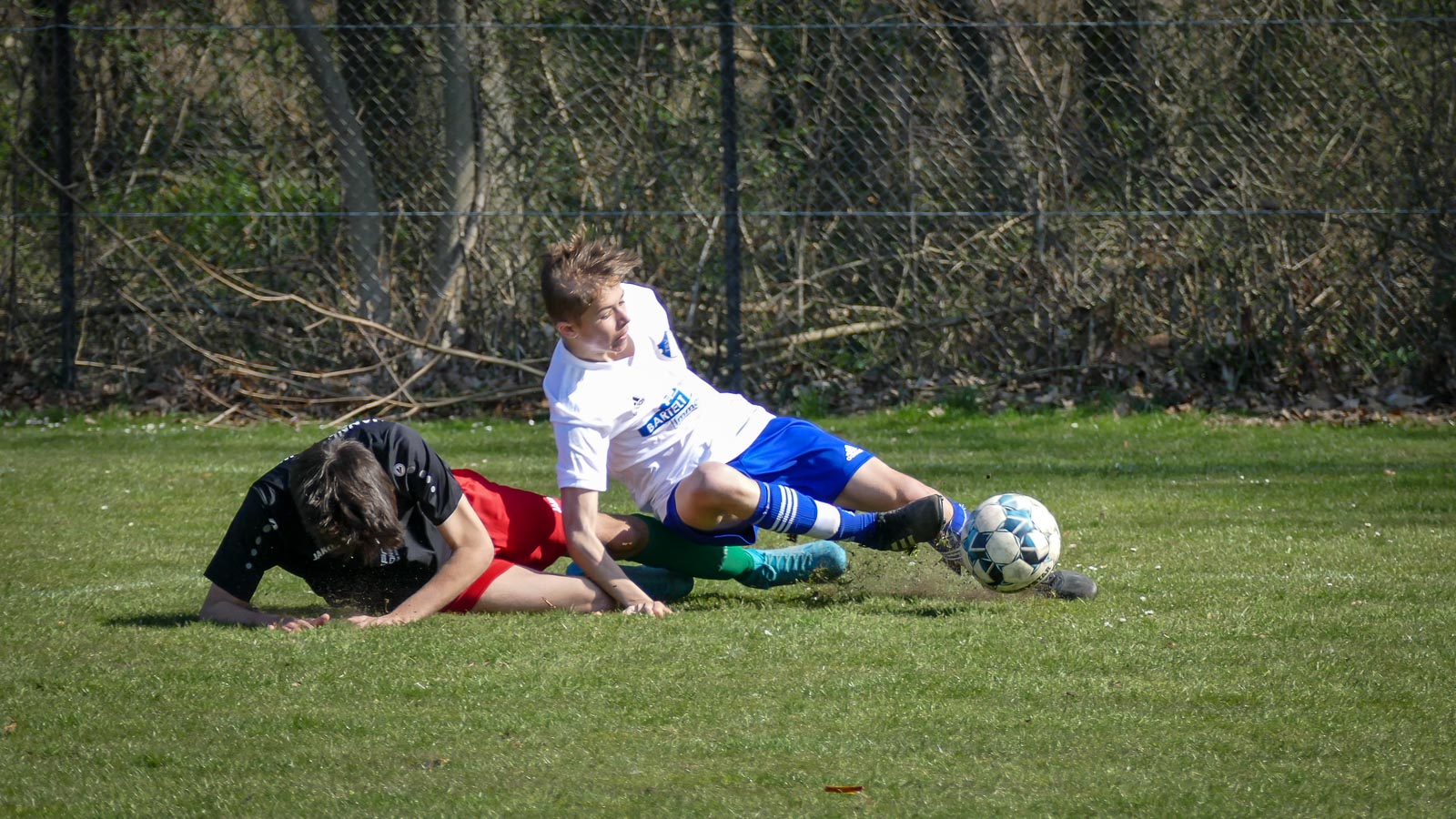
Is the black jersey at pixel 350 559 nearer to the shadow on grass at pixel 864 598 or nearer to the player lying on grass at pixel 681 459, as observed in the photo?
the player lying on grass at pixel 681 459

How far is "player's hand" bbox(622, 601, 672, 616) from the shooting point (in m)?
4.50

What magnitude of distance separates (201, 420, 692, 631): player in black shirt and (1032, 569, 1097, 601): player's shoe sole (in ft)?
3.96

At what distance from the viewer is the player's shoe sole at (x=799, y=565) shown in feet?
16.1

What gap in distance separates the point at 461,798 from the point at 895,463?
16.4ft

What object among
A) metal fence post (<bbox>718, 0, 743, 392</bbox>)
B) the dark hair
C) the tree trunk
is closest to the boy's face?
the dark hair

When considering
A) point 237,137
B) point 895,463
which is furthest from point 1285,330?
point 237,137

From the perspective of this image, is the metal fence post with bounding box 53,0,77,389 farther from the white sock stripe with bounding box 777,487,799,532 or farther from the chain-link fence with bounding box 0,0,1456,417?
the white sock stripe with bounding box 777,487,799,532

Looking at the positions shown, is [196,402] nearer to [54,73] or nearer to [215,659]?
[54,73]

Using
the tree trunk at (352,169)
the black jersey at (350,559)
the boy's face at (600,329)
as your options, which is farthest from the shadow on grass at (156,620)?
the tree trunk at (352,169)

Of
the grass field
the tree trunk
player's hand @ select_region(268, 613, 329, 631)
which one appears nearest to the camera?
the grass field

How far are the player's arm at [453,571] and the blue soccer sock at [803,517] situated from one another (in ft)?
2.89

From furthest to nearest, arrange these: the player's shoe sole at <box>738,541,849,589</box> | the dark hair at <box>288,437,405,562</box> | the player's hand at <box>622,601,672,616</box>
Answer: the player's shoe sole at <box>738,541,849,589</box> < the player's hand at <box>622,601,672,616</box> < the dark hair at <box>288,437,405,562</box>

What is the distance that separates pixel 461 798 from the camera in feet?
9.34

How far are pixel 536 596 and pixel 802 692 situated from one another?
1.29m
